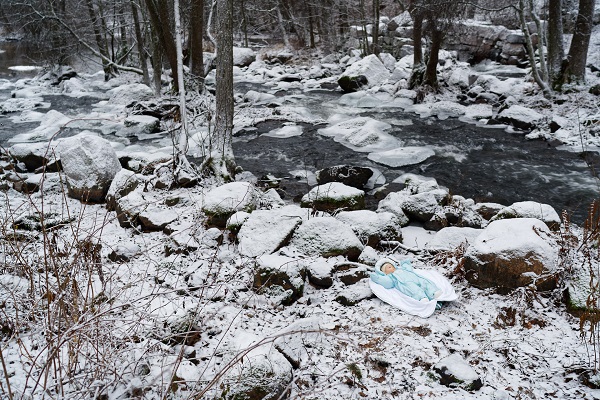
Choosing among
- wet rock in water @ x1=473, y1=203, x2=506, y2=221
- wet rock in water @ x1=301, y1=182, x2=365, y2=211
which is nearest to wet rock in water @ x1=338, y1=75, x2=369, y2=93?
wet rock in water @ x1=473, y1=203, x2=506, y2=221

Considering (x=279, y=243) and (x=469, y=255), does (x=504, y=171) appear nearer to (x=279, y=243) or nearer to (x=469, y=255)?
(x=469, y=255)

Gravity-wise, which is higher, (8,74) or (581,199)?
(8,74)

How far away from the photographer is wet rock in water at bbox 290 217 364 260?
4.27 meters

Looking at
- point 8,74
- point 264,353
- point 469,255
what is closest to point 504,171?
point 469,255

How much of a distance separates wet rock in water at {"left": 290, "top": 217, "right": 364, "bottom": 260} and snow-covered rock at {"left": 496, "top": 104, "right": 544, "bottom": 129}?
801cm

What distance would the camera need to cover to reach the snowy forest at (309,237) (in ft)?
8.36

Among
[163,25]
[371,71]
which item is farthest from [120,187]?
[371,71]

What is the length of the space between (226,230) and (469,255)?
248 cm

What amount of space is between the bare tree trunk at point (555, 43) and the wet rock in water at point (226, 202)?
401 inches

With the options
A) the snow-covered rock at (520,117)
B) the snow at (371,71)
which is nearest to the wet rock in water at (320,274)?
the snow-covered rock at (520,117)

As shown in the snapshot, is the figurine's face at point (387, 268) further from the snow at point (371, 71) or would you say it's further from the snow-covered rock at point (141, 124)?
the snow at point (371, 71)

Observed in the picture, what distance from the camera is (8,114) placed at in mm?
12938

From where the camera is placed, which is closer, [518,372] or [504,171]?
[518,372]

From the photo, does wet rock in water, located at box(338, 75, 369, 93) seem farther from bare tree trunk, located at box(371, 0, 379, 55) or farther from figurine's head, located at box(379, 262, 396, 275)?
figurine's head, located at box(379, 262, 396, 275)
